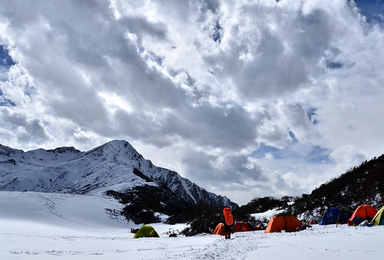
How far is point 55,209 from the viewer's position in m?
39.7

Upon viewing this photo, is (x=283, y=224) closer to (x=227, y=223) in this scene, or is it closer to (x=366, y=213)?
(x=227, y=223)

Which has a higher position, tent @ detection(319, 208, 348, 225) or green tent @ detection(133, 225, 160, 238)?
tent @ detection(319, 208, 348, 225)

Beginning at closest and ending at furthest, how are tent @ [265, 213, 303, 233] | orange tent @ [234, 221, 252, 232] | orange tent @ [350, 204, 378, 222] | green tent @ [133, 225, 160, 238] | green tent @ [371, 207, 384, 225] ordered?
green tent @ [371, 207, 384, 225], orange tent @ [350, 204, 378, 222], tent @ [265, 213, 303, 233], orange tent @ [234, 221, 252, 232], green tent @ [133, 225, 160, 238]

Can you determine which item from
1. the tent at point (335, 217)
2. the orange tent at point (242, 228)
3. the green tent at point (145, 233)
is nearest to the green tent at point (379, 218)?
the tent at point (335, 217)

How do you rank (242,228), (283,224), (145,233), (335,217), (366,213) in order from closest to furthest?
(366,213) < (283,224) < (335,217) < (242,228) < (145,233)

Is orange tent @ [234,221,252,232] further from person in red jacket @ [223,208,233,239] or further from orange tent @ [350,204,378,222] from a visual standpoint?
orange tent @ [350,204,378,222]

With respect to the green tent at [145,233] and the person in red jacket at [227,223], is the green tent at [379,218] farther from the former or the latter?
the green tent at [145,233]

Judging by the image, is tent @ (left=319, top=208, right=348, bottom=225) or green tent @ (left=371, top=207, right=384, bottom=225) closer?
green tent @ (left=371, top=207, right=384, bottom=225)

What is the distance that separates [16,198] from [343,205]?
48.3m

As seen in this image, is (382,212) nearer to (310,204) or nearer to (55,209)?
(310,204)

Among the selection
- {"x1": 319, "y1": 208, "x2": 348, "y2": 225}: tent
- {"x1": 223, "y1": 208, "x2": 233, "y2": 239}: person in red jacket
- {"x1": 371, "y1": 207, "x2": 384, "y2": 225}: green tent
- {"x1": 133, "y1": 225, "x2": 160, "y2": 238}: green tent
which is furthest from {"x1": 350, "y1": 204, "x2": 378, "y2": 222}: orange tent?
{"x1": 133, "y1": 225, "x2": 160, "y2": 238}: green tent

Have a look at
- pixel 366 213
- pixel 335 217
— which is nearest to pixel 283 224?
pixel 335 217

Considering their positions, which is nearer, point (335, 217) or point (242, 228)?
point (335, 217)

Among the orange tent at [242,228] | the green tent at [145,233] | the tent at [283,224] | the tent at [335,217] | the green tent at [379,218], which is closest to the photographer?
the green tent at [379,218]
